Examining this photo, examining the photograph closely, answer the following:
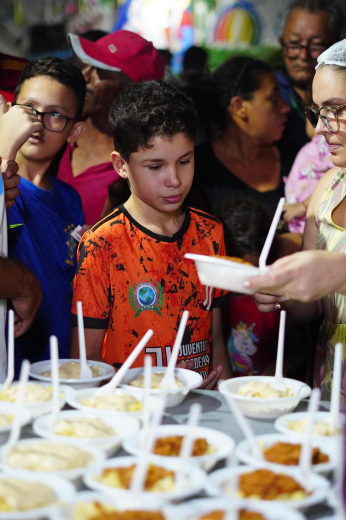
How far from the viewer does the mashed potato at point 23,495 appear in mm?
1220

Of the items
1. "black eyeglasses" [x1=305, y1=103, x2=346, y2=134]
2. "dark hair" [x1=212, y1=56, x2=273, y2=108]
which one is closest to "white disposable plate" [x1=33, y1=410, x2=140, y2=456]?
"black eyeglasses" [x1=305, y1=103, x2=346, y2=134]

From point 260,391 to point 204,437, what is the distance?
0.32m

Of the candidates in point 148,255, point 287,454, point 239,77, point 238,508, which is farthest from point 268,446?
point 239,77

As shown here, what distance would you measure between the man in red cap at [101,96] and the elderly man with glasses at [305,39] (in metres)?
0.79

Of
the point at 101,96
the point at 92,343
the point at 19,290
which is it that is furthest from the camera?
the point at 101,96

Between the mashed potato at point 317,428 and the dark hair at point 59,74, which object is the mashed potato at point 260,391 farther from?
the dark hair at point 59,74

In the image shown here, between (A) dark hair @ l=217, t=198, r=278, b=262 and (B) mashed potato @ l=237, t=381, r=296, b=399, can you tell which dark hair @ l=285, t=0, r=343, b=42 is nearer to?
(A) dark hair @ l=217, t=198, r=278, b=262

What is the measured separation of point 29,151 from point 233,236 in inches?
49.9

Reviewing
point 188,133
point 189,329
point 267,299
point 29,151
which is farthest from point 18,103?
point 267,299

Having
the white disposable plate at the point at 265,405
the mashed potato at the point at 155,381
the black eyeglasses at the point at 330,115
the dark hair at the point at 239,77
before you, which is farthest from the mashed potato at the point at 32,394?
the dark hair at the point at 239,77

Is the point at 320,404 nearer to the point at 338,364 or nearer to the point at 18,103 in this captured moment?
the point at 338,364

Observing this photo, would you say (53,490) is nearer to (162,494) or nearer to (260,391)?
(162,494)

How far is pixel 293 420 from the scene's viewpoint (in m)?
1.71

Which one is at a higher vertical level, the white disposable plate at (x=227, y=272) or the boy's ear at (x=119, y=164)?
the boy's ear at (x=119, y=164)
